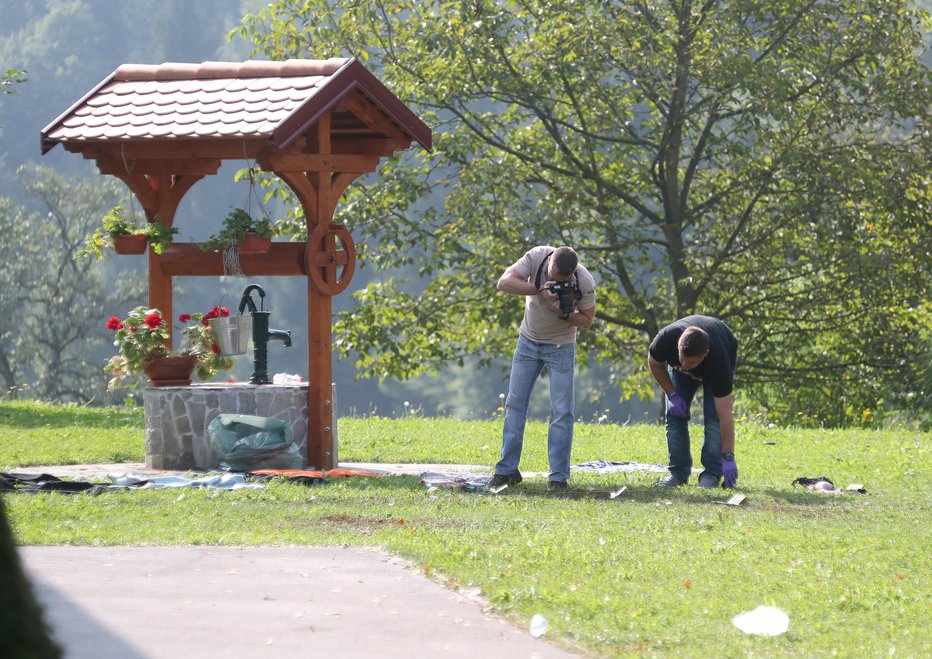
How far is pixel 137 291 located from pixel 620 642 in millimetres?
46469

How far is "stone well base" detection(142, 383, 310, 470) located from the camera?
470 inches

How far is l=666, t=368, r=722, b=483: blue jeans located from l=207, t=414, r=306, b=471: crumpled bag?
127 inches

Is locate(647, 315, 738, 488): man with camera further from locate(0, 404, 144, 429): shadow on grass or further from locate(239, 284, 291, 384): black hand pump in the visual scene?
locate(0, 404, 144, 429): shadow on grass

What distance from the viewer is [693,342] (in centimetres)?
1041

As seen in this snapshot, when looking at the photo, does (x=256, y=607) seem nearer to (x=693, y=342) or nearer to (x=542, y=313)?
(x=542, y=313)

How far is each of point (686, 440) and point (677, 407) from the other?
36 cm

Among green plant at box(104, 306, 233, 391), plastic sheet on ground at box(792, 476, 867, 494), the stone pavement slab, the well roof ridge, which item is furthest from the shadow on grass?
the stone pavement slab

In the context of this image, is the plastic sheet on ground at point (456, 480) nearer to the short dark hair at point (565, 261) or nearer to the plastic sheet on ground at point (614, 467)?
the plastic sheet on ground at point (614, 467)

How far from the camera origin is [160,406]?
12000 mm

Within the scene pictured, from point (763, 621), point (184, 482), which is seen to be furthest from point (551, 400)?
point (763, 621)

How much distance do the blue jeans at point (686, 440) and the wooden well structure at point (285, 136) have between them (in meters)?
3.06

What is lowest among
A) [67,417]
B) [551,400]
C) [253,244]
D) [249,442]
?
[67,417]

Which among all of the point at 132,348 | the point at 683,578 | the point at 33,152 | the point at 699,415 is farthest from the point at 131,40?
the point at 683,578

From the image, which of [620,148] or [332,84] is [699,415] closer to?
[620,148]
